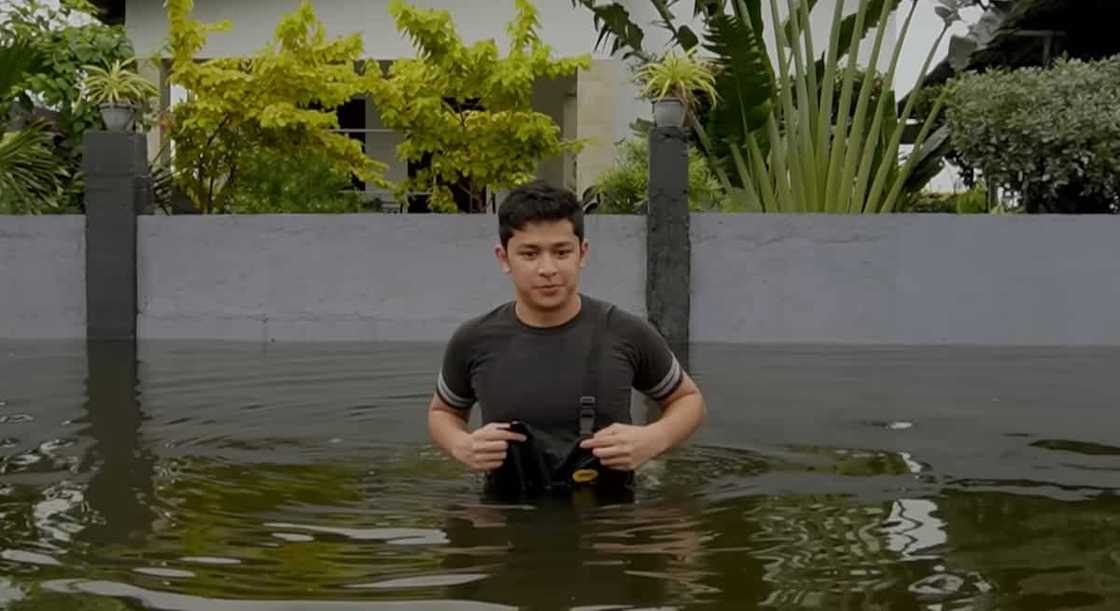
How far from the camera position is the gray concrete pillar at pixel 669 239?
1041 centimetres

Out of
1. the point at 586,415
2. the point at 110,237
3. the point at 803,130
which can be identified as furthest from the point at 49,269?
the point at 586,415

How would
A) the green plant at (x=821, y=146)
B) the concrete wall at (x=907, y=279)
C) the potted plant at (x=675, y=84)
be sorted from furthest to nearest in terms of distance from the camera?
the green plant at (x=821, y=146) < the potted plant at (x=675, y=84) < the concrete wall at (x=907, y=279)

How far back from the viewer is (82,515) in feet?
13.6

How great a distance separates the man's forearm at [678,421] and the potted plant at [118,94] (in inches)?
313

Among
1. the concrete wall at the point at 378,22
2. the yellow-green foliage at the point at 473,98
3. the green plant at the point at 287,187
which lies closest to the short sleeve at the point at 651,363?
the green plant at the point at 287,187

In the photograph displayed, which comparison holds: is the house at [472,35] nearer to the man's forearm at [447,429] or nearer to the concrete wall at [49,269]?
the concrete wall at [49,269]

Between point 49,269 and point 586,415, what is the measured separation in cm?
807

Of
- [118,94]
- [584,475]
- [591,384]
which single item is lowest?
[584,475]

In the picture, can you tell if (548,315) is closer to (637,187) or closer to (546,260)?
(546,260)

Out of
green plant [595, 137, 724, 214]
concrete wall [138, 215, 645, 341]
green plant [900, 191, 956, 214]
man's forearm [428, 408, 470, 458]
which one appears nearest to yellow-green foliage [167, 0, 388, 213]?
concrete wall [138, 215, 645, 341]

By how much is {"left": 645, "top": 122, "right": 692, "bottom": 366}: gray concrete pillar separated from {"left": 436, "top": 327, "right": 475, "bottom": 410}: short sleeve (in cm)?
622

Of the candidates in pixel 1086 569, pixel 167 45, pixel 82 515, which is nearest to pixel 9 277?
pixel 167 45

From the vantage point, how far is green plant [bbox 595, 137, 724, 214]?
44.4 feet

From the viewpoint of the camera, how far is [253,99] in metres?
12.1
